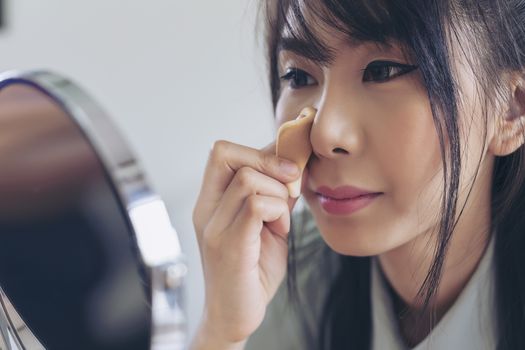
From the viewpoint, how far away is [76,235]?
0.33 m

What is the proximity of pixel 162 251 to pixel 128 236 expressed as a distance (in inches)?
0.8

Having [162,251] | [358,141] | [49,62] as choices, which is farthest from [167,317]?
[49,62]

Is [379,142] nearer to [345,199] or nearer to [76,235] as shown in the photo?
[345,199]

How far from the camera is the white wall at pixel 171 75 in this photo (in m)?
1.00

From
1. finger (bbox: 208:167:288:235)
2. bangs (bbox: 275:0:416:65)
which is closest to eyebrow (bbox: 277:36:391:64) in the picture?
bangs (bbox: 275:0:416:65)

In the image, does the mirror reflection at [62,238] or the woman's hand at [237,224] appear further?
the woman's hand at [237,224]

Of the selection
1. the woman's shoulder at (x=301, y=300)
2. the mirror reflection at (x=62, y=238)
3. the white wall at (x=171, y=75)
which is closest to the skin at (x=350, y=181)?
the woman's shoulder at (x=301, y=300)

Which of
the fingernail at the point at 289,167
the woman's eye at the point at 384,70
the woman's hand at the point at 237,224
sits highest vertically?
the woman's eye at the point at 384,70

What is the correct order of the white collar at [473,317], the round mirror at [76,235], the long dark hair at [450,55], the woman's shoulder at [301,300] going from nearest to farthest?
1. the round mirror at [76,235]
2. the long dark hair at [450,55]
3. the white collar at [473,317]
4. the woman's shoulder at [301,300]

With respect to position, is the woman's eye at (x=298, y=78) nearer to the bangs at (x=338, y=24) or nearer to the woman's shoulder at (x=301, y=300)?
the bangs at (x=338, y=24)

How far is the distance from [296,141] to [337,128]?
0.13 ft

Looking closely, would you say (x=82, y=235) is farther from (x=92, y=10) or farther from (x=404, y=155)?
(x=92, y=10)

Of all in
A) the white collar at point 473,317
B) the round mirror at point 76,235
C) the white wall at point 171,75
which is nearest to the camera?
Result: the round mirror at point 76,235

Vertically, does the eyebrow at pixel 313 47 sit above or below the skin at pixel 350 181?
above
